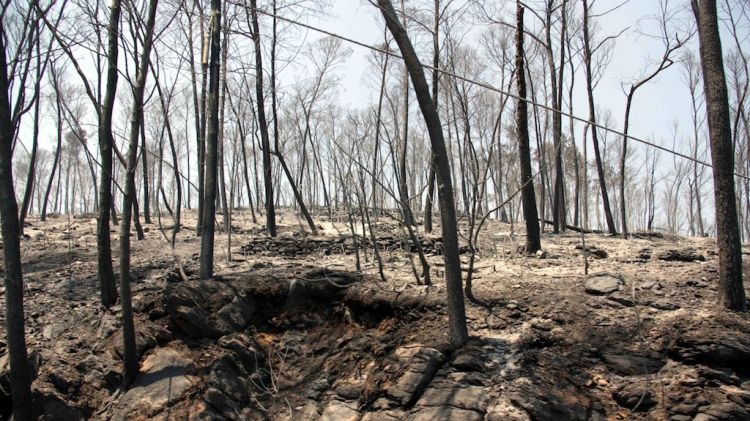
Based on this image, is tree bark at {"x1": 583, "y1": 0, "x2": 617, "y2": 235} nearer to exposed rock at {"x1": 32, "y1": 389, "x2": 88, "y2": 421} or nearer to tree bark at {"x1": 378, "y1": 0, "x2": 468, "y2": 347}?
tree bark at {"x1": 378, "y1": 0, "x2": 468, "y2": 347}

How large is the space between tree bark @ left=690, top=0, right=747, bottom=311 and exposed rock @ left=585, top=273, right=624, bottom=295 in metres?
1.20

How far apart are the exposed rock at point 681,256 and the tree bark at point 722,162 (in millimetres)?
2375

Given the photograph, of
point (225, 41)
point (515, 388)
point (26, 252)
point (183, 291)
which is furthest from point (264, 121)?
point (515, 388)

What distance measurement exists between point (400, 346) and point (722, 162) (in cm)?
458

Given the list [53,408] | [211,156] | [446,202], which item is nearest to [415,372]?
[446,202]

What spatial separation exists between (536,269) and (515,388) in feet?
11.8

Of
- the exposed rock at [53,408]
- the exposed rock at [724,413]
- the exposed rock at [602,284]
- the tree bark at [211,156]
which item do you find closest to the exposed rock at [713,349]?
the exposed rock at [724,413]

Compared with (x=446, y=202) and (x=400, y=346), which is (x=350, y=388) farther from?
(x=446, y=202)

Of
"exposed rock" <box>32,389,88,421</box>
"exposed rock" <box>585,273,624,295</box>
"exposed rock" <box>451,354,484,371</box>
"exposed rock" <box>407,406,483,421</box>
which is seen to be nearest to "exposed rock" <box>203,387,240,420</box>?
"exposed rock" <box>32,389,88,421</box>

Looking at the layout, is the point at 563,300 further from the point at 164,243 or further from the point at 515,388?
the point at 164,243

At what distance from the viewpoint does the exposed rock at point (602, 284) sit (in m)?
6.88

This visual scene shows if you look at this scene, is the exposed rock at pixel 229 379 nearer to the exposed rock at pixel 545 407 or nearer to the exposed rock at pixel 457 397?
the exposed rock at pixel 457 397

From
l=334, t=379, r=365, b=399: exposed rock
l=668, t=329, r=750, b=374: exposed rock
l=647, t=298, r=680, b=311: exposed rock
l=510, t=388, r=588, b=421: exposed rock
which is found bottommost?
l=334, t=379, r=365, b=399: exposed rock

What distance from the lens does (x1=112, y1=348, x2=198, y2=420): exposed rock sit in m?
6.03
